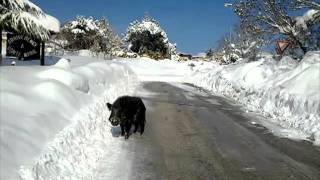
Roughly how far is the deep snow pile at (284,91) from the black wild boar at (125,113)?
4544 mm

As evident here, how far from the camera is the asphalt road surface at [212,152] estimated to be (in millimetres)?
10609

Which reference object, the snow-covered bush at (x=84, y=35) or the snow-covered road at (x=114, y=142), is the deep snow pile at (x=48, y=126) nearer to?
the snow-covered road at (x=114, y=142)

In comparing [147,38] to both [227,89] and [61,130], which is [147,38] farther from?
[61,130]

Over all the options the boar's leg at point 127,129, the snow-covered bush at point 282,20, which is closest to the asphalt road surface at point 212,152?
the boar's leg at point 127,129

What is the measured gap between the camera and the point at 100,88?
2181cm

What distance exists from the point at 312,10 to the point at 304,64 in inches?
148

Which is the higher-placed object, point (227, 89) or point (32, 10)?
point (32, 10)

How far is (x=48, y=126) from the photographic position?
10781 millimetres

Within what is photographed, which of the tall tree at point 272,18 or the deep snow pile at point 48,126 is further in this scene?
the tall tree at point 272,18

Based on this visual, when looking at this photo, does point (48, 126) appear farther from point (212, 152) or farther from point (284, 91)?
point (284, 91)

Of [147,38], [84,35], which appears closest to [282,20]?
[84,35]

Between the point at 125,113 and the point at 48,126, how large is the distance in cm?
334

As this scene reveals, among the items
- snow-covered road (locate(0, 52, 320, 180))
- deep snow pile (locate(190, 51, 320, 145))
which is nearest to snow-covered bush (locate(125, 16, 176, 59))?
deep snow pile (locate(190, 51, 320, 145))

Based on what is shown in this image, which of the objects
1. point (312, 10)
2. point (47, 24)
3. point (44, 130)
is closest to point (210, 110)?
point (47, 24)
